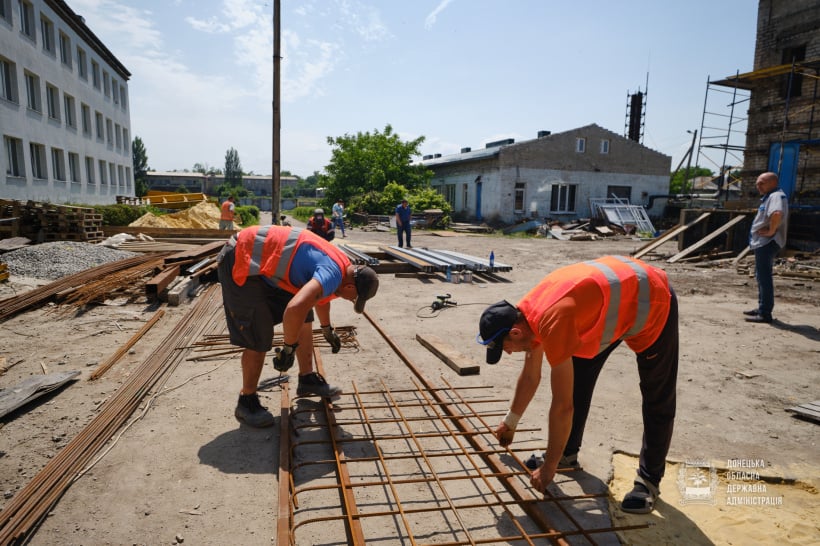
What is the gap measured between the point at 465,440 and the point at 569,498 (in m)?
0.87

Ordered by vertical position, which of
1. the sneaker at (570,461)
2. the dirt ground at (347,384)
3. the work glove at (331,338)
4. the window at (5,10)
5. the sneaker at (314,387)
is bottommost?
the dirt ground at (347,384)

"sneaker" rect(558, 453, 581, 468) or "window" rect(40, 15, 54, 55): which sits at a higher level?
"window" rect(40, 15, 54, 55)

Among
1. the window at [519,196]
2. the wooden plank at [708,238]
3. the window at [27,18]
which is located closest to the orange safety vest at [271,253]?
the wooden plank at [708,238]

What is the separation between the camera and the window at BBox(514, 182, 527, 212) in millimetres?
24172

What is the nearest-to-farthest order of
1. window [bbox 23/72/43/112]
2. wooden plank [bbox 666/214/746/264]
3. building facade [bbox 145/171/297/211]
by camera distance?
1. wooden plank [bbox 666/214/746/264]
2. window [bbox 23/72/43/112]
3. building facade [bbox 145/171/297/211]

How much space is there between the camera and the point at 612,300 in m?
2.16

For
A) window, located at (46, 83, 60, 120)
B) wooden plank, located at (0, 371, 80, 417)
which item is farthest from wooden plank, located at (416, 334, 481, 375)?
window, located at (46, 83, 60, 120)

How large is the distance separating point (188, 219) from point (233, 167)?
84.9 m

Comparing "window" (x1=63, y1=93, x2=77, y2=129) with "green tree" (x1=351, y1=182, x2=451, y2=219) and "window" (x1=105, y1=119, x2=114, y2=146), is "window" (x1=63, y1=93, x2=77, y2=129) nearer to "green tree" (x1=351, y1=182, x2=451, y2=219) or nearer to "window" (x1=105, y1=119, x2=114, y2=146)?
"window" (x1=105, y1=119, x2=114, y2=146)

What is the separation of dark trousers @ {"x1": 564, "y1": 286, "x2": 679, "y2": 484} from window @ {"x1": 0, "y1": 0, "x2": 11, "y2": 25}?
2036 cm

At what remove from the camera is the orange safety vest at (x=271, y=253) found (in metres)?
3.01

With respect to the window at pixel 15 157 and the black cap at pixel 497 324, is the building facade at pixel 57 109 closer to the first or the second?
the window at pixel 15 157

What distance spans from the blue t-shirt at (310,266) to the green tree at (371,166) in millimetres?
26598

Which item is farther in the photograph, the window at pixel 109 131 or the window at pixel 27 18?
the window at pixel 109 131
